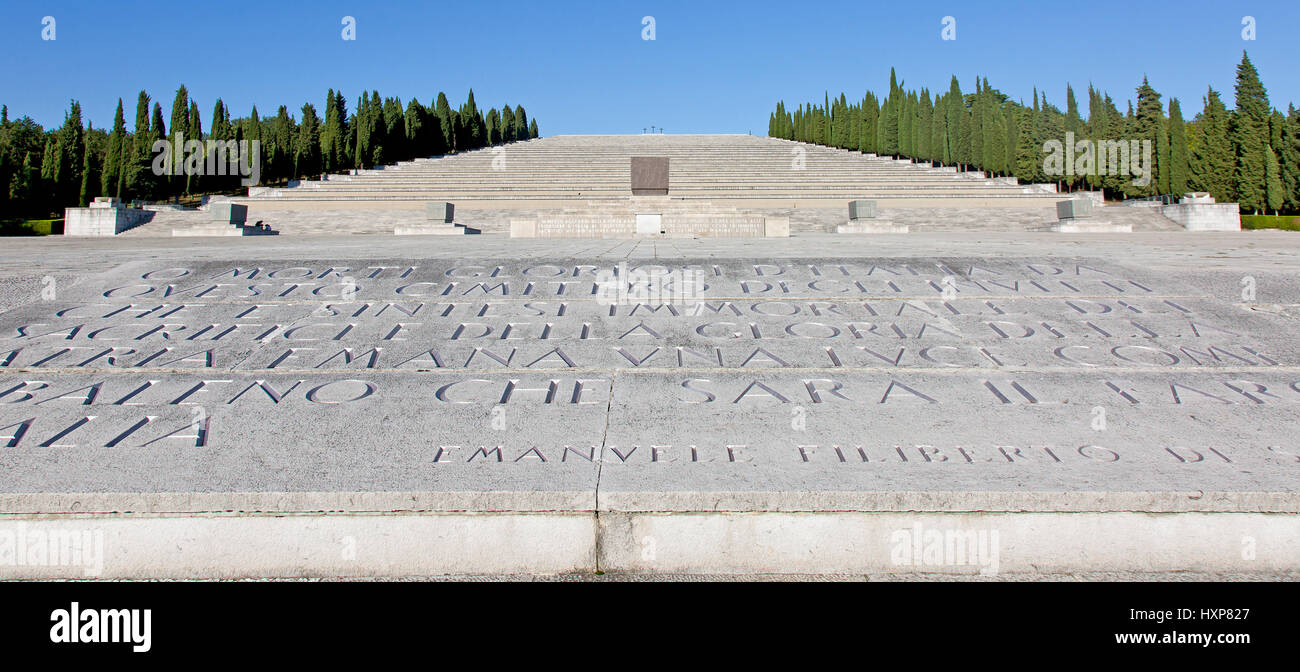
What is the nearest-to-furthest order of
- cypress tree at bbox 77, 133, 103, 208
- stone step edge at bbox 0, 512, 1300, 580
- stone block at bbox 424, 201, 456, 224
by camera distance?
stone step edge at bbox 0, 512, 1300, 580, stone block at bbox 424, 201, 456, 224, cypress tree at bbox 77, 133, 103, 208

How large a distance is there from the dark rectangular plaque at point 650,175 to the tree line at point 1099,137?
76.7 feet

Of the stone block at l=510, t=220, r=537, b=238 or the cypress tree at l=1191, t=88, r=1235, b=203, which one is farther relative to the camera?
the cypress tree at l=1191, t=88, r=1235, b=203

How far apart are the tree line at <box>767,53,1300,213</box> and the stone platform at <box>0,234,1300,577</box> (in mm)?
35111

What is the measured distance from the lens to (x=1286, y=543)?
119 inches

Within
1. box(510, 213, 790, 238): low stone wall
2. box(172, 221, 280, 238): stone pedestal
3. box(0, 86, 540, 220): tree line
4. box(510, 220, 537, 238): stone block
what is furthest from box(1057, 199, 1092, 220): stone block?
box(0, 86, 540, 220): tree line

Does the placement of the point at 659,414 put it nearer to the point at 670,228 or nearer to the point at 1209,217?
the point at 670,228

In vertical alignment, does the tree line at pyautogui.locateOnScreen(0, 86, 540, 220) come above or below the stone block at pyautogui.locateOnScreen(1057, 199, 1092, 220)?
above

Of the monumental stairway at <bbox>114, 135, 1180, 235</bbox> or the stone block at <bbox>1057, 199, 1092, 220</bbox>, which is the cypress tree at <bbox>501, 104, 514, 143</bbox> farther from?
the stone block at <bbox>1057, 199, 1092, 220</bbox>

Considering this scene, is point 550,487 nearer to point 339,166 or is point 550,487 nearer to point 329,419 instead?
point 329,419

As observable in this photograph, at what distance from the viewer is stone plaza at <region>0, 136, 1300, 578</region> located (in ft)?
10.1
